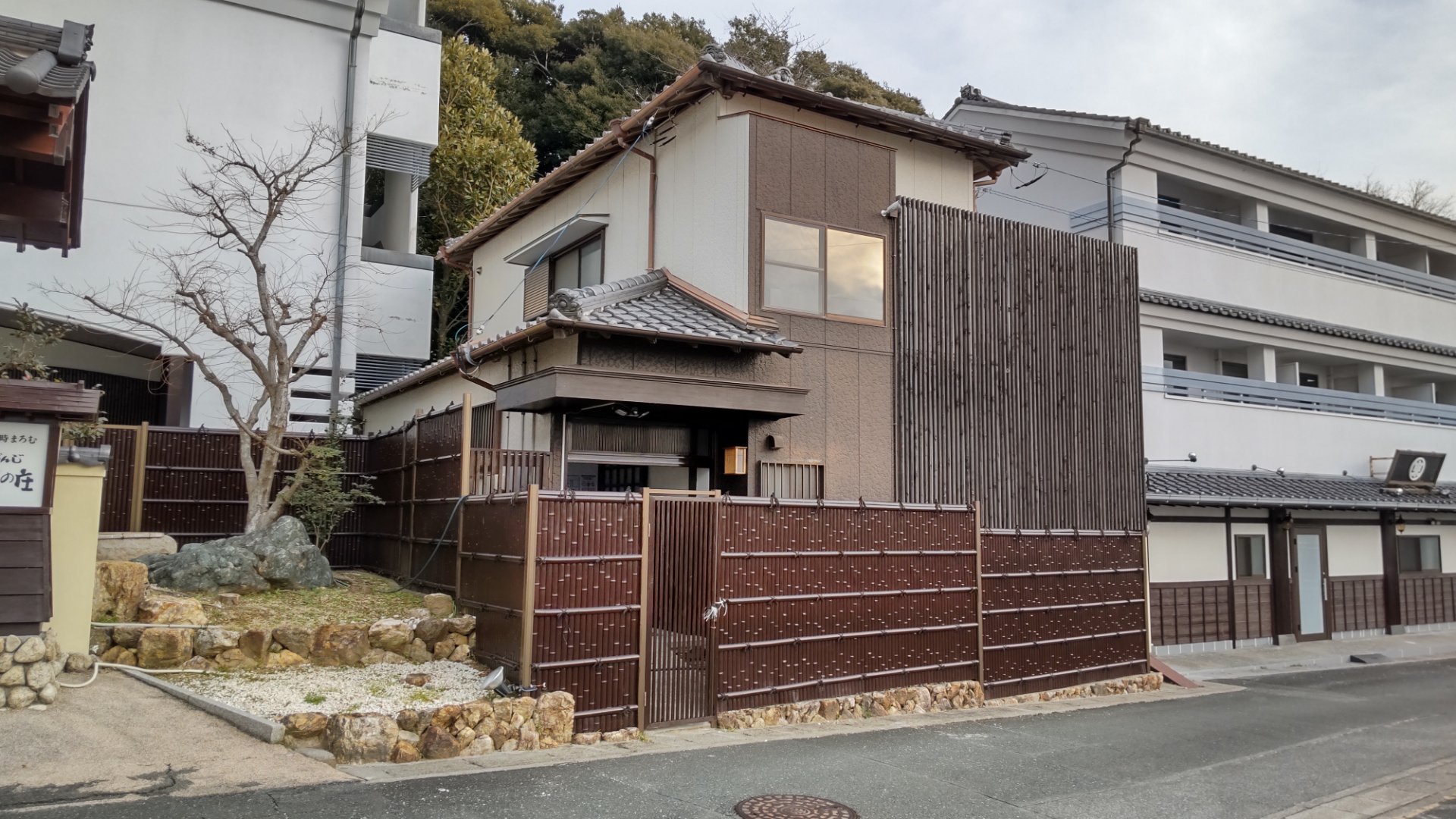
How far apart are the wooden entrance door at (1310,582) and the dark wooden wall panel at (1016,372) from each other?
6.83 metres

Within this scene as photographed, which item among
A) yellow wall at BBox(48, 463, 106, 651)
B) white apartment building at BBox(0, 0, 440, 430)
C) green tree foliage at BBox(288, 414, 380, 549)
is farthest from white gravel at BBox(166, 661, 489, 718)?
white apartment building at BBox(0, 0, 440, 430)

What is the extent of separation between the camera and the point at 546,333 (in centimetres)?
1137

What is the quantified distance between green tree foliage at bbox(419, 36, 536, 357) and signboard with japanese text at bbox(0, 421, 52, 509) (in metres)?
18.6

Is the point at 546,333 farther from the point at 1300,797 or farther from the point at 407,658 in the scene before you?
the point at 1300,797

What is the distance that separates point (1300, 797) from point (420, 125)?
19.5m

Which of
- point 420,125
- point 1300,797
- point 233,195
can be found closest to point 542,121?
point 420,125

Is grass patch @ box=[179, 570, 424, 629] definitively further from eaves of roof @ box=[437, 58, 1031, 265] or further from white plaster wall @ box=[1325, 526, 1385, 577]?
white plaster wall @ box=[1325, 526, 1385, 577]

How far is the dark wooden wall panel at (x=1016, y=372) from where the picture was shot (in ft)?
45.3

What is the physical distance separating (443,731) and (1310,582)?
64.3ft

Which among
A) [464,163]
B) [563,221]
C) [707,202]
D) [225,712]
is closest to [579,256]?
[563,221]

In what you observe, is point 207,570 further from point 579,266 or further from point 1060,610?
point 1060,610

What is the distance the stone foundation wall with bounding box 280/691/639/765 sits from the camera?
287 inches

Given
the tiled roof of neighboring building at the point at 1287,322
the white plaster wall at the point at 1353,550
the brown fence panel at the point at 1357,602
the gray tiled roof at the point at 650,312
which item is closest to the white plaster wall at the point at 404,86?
the gray tiled roof at the point at 650,312

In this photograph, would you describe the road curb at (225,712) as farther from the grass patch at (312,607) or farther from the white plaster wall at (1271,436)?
the white plaster wall at (1271,436)
